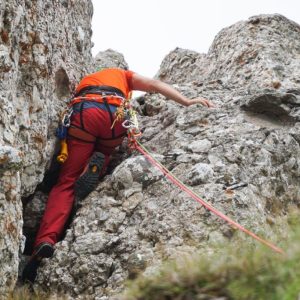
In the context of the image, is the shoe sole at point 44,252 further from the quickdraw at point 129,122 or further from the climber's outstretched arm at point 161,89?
the climber's outstretched arm at point 161,89

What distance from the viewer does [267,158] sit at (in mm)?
6426

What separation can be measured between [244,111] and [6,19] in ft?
11.7

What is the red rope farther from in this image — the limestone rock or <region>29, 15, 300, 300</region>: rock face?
the limestone rock

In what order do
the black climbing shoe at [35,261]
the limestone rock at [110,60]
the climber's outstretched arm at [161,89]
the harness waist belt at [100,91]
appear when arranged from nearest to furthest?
the black climbing shoe at [35,261] < the harness waist belt at [100,91] < the climber's outstretched arm at [161,89] < the limestone rock at [110,60]

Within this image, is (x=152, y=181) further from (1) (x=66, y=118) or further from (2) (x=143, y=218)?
(1) (x=66, y=118)

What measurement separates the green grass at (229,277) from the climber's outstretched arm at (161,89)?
15.1 ft

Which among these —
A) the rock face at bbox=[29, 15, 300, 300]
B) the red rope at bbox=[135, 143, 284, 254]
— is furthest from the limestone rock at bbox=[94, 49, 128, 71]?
the red rope at bbox=[135, 143, 284, 254]

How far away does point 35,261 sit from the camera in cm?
568

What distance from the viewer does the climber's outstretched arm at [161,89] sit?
24.5ft

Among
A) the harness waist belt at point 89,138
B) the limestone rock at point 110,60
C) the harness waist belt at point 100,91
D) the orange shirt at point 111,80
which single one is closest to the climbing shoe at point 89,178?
the harness waist belt at point 89,138

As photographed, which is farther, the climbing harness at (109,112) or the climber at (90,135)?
the climbing harness at (109,112)

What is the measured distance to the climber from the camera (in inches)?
253

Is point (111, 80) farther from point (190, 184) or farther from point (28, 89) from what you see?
point (190, 184)

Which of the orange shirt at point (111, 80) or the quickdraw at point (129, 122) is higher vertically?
the orange shirt at point (111, 80)
